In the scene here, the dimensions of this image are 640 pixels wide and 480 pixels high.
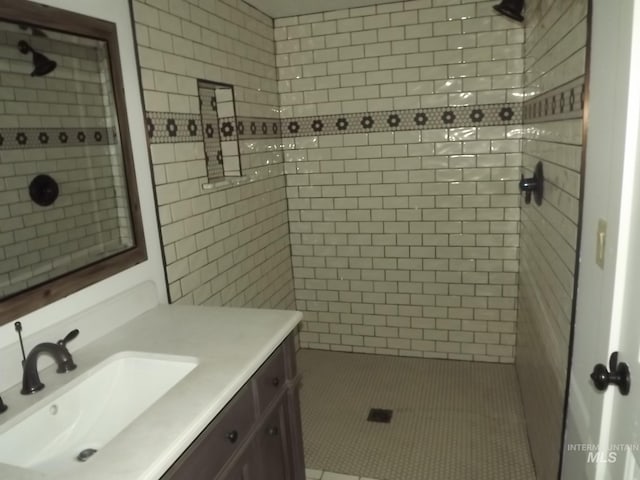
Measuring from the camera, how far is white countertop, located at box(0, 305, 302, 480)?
100 cm

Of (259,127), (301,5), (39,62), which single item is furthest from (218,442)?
(301,5)

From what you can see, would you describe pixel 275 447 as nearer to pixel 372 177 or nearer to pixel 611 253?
pixel 611 253

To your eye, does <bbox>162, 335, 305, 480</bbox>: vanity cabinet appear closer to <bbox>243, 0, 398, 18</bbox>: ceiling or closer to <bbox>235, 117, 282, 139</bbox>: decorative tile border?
<bbox>235, 117, 282, 139</bbox>: decorative tile border

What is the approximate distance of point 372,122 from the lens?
306 centimetres

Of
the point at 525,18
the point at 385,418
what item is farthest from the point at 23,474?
the point at 525,18

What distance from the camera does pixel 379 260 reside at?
10.7 ft

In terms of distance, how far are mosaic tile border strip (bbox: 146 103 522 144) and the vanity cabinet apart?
126 centimetres

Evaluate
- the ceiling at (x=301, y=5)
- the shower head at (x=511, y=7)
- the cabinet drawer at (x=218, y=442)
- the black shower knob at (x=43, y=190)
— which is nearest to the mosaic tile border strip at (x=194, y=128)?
the black shower knob at (x=43, y=190)

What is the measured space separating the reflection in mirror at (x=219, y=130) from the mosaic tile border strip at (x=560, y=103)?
1530 millimetres

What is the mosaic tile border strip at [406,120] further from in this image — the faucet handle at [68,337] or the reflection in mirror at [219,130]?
the faucet handle at [68,337]

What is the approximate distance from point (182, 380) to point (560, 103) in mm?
1569

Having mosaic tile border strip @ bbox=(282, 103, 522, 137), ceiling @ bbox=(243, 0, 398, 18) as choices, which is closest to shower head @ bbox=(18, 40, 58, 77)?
ceiling @ bbox=(243, 0, 398, 18)

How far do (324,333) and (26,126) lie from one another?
251cm

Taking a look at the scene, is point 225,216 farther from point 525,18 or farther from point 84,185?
point 525,18
